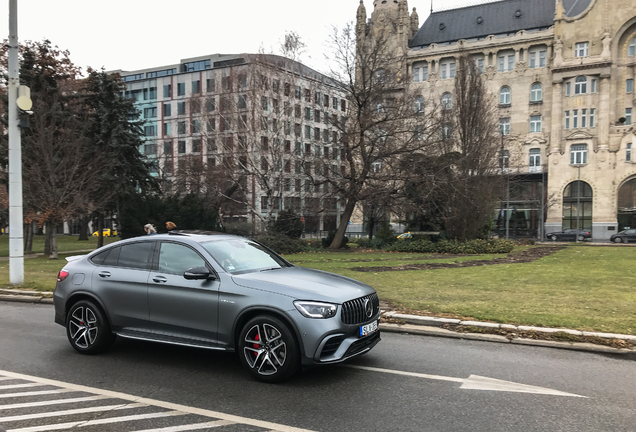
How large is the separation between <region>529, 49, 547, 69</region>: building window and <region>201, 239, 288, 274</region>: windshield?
6728 centimetres

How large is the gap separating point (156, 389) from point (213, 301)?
3.58 feet

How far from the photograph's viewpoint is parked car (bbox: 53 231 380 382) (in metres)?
5.07

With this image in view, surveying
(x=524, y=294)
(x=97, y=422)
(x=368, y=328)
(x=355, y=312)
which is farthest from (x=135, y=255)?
(x=524, y=294)

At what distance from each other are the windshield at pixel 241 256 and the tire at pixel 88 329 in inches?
70.8

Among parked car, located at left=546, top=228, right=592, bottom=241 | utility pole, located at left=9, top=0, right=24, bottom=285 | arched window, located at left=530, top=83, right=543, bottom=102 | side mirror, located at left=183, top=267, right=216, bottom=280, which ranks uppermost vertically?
arched window, located at left=530, top=83, right=543, bottom=102

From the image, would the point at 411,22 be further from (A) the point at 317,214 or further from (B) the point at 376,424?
(B) the point at 376,424

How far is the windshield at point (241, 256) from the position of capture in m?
5.88

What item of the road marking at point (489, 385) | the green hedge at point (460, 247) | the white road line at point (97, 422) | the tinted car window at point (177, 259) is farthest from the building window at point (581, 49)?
the white road line at point (97, 422)

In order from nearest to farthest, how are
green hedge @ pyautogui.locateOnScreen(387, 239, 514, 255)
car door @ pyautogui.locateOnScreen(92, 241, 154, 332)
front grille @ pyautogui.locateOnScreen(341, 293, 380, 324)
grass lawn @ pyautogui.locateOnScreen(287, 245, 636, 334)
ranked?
front grille @ pyautogui.locateOnScreen(341, 293, 380, 324) → car door @ pyautogui.locateOnScreen(92, 241, 154, 332) → grass lawn @ pyautogui.locateOnScreen(287, 245, 636, 334) → green hedge @ pyautogui.locateOnScreen(387, 239, 514, 255)

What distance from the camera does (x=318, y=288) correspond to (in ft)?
17.4

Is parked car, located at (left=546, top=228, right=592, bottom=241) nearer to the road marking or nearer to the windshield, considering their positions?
the road marking

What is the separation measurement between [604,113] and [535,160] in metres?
9.43

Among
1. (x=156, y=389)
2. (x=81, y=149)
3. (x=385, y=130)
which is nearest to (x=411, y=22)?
(x=385, y=130)

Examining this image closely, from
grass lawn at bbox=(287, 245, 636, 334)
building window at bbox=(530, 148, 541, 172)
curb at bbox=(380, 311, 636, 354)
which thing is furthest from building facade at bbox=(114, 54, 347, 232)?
building window at bbox=(530, 148, 541, 172)
